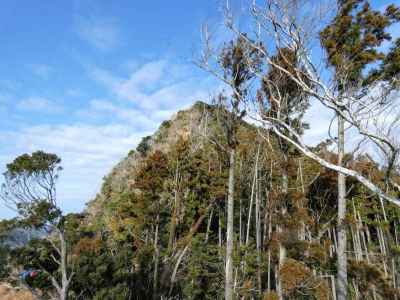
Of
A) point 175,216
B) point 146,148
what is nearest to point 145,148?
point 146,148

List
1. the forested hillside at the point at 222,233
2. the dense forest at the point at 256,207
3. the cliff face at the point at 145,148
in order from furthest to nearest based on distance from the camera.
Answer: the cliff face at the point at 145,148
the forested hillside at the point at 222,233
the dense forest at the point at 256,207

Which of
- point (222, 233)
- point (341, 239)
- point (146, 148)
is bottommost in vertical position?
point (341, 239)

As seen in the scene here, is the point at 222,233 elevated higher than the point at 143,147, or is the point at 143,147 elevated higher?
the point at 143,147

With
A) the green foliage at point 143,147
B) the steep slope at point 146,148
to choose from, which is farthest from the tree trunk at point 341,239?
the green foliage at point 143,147

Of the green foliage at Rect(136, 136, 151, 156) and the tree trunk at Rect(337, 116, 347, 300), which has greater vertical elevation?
the green foliage at Rect(136, 136, 151, 156)

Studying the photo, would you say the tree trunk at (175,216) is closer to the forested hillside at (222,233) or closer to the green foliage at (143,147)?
the forested hillside at (222,233)

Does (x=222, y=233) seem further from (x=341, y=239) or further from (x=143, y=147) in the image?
(x=143, y=147)

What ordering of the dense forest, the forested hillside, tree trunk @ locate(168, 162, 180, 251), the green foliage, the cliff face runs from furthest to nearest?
1. the green foliage
2. the cliff face
3. tree trunk @ locate(168, 162, 180, 251)
4. the forested hillside
5. the dense forest

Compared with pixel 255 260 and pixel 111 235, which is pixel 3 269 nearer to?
pixel 111 235

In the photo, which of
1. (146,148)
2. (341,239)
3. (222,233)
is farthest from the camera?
(146,148)

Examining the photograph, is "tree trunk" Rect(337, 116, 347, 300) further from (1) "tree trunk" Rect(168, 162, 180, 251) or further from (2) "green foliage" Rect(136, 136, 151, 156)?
(2) "green foliage" Rect(136, 136, 151, 156)

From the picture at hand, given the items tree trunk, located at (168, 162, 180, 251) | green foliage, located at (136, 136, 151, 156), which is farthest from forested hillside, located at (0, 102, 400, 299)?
green foliage, located at (136, 136, 151, 156)

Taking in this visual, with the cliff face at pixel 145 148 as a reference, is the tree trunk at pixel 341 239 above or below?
below

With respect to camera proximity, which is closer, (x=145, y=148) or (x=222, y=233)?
(x=222, y=233)
